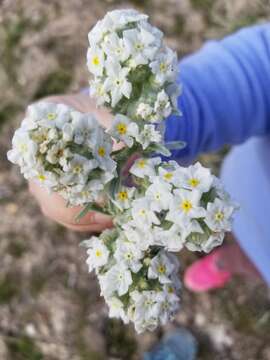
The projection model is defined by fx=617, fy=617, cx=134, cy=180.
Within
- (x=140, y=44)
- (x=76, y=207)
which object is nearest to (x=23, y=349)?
(x=76, y=207)

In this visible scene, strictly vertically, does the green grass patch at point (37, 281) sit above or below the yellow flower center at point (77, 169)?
below

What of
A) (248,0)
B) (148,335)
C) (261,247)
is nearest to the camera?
(261,247)

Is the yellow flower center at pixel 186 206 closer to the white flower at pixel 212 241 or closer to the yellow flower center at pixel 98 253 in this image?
the white flower at pixel 212 241

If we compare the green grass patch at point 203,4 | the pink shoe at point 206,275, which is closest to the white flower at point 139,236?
the pink shoe at point 206,275

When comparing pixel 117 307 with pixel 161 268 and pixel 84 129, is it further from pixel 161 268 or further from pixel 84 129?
pixel 84 129

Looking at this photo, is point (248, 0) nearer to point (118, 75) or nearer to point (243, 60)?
point (243, 60)

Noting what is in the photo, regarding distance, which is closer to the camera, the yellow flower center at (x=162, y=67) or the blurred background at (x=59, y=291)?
the yellow flower center at (x=162, y=67)

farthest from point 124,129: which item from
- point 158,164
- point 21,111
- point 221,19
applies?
point 221,19
